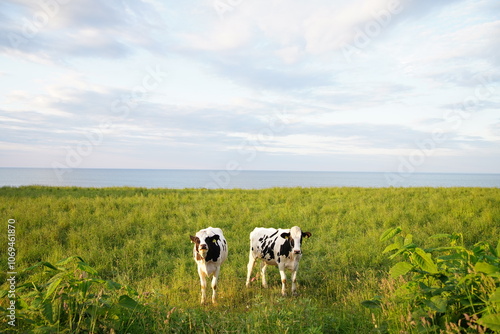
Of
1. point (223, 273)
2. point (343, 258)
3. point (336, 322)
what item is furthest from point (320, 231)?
point (336, 322)

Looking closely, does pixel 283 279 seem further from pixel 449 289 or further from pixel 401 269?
pixel 449 289

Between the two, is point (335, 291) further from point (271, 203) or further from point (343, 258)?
point (271, 203)

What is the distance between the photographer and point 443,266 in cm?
451

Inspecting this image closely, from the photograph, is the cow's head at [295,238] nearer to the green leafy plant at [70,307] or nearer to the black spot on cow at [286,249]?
the black spot on cow at [286,249]

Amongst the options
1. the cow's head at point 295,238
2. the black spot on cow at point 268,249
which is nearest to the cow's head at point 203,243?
the black spot on cow at point 268,249

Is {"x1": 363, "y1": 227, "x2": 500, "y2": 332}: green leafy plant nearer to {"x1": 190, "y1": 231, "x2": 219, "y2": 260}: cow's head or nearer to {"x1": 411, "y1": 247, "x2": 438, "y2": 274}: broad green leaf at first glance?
{"x1": 411, "y1": 247, "x2": 438, "y2": 274}: broad green leaf

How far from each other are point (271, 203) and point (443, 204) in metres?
8.73

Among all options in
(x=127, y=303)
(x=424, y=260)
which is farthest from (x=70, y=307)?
(x=424, y=260)

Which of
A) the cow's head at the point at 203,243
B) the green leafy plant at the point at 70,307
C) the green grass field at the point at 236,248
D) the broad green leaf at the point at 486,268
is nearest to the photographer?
the broad green leaf at the point at 486,268

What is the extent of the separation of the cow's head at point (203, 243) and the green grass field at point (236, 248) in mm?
951

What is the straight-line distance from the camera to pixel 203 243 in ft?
22.5

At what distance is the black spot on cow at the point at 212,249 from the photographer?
23.1 ft

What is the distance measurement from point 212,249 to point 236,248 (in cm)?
374

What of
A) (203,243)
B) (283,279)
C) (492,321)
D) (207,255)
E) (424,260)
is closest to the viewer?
(492,321)
